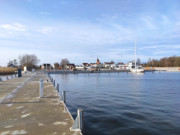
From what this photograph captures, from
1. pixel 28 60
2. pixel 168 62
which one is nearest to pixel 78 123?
pixel 28 60

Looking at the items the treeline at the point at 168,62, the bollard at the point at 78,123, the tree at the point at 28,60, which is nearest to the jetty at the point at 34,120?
the bollard at the point at 78,123

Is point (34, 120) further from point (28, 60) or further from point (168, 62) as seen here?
point (168, 62)

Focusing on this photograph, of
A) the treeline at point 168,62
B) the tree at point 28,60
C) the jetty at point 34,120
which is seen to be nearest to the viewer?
the jetty at point 34,120

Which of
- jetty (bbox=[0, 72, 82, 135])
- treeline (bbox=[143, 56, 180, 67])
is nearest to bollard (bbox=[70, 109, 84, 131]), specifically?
jetty (bbox=[0, 72, 82, 135])

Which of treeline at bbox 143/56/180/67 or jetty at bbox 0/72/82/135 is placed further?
treeline at bbox 143/56/180/67

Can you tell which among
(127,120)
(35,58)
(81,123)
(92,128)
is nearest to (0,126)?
(81,123)

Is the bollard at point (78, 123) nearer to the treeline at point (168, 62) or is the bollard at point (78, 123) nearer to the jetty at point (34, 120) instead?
the jetty at point (34, 120)

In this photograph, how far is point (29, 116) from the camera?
8922 mm

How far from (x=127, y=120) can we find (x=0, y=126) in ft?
24.8

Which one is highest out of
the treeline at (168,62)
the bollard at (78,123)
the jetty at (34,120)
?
the treeline at (168,62)

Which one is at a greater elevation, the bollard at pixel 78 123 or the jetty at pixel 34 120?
the bollard at pixel 78 123

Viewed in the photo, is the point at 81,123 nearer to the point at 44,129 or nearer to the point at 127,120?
the point at 44,129

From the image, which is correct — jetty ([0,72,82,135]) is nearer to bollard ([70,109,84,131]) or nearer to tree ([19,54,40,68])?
bollard ([70,109,84,131])

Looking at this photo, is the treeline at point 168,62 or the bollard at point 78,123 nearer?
the bollard at point 78,123
